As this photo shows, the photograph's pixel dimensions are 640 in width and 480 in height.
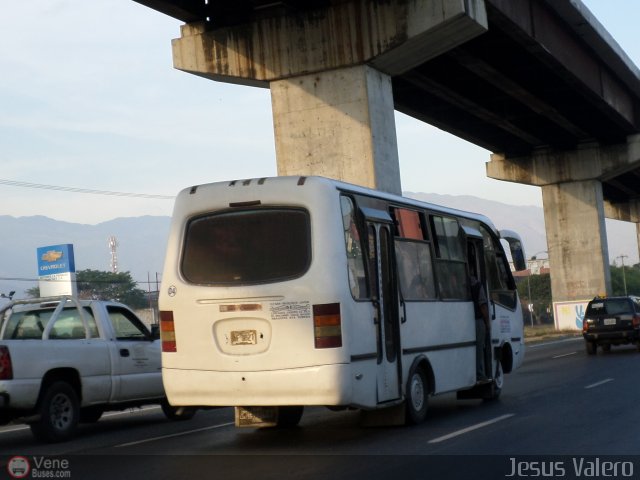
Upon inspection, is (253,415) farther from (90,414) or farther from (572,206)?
(572,206)

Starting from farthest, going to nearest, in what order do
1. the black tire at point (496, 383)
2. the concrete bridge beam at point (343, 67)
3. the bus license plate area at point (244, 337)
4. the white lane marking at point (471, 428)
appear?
the concrete bridge beam at point (343, 67) → the black tire at point (496, 383) → the white lane marking at point (471, 428) → the bus license plate area at point (244, 337)

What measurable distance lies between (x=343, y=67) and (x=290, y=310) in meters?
14.6

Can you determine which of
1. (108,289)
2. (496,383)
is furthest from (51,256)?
(108,289)

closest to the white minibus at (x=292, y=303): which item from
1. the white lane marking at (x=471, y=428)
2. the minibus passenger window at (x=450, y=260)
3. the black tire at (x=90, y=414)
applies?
the white lane marking at (x=471, y=428)

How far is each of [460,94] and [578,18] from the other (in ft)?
19.4

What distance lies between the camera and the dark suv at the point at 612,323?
2889 cm

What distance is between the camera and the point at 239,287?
463 inches

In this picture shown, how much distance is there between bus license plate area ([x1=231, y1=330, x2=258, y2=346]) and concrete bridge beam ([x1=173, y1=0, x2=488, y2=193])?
524 inches

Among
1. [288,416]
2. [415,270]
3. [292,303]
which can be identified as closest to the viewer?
[292,303]

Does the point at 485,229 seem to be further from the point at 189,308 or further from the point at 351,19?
the point at 351,19

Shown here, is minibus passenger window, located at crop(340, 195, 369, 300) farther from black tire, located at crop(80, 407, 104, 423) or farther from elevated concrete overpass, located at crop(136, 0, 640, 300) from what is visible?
elevated concrete overpass, located at crop(136, 0, 640, 300)

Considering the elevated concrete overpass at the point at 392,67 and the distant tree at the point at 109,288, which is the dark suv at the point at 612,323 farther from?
the distant tree at the point at 109,288

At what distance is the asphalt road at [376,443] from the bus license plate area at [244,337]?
119 centimetres

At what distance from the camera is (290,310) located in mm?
11461
